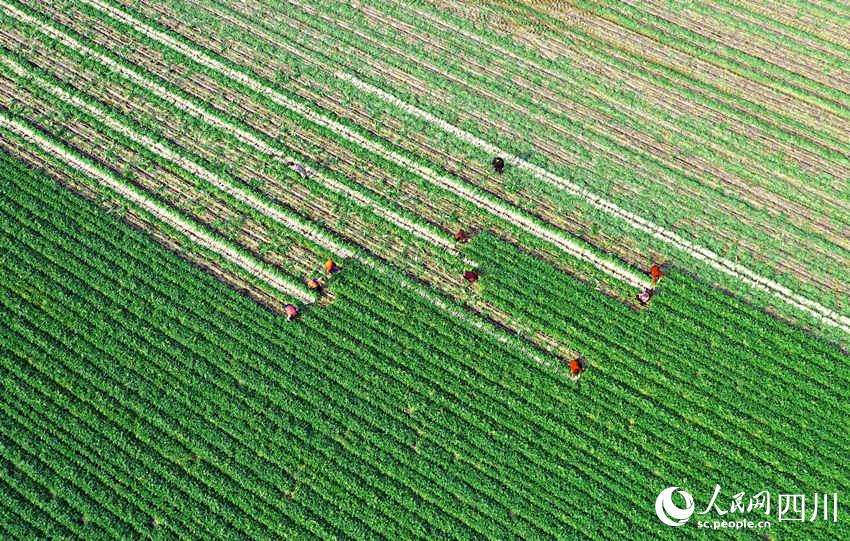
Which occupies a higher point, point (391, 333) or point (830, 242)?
point (830, 242)

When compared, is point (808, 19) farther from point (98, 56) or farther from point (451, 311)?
point (98, 56)

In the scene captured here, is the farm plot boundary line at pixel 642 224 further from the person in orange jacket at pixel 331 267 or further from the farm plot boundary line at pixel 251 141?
the person in orange jacket at pixel 331 267

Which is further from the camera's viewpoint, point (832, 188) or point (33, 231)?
point (832, 188)

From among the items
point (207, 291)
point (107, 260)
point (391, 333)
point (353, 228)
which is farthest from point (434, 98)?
point (107, 260)

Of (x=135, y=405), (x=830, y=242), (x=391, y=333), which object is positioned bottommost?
(x=135, y=405)

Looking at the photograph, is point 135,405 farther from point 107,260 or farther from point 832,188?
point 832,188

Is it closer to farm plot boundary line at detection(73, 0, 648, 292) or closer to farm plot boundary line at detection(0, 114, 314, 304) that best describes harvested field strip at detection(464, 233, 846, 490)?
farm plot boundary line at detection(73, 0, 648, 292)
